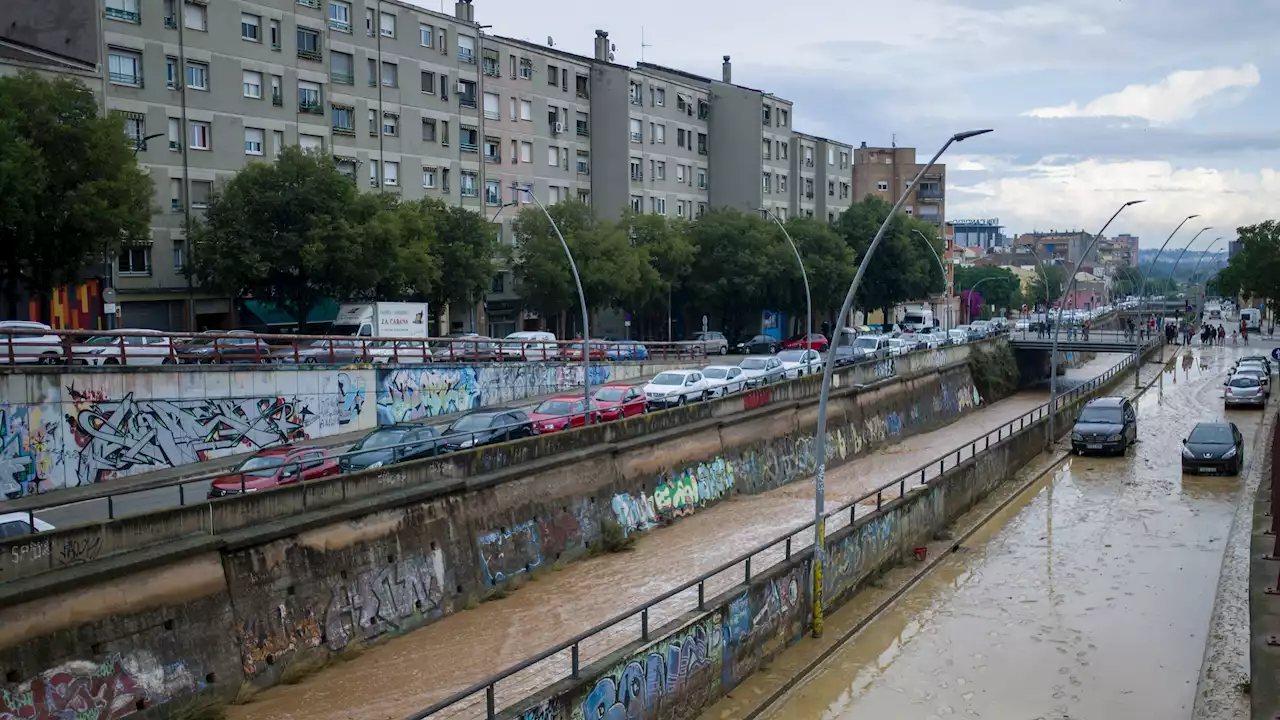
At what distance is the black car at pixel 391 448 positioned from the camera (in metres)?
23.3

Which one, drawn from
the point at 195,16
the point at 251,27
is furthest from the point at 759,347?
the point at 195,16

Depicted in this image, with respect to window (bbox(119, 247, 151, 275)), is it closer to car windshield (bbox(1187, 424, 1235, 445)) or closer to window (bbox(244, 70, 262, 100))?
window (bbox(244, 70, 262, 100))

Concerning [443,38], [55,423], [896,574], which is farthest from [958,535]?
[443,38]

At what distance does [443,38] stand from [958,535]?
39043 mm

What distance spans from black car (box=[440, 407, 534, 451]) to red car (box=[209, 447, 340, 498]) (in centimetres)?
304

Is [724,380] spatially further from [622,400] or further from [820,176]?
[820,176]

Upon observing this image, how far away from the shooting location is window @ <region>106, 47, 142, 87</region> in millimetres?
41438

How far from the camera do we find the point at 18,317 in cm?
3784

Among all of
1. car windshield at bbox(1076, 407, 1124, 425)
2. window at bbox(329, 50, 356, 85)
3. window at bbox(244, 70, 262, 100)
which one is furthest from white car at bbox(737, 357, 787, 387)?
window at bbox(244, 70, 262, 100)

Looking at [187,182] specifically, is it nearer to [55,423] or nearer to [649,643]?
[55,423]

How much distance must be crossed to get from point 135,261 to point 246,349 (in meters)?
12.9

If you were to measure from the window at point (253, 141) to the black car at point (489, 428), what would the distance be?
22084mm

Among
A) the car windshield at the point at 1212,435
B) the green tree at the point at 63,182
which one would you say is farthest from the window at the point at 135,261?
the car windshield at the point at 1212,435

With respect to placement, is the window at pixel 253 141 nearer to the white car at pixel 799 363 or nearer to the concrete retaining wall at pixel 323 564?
the white car at pixel 799 363
